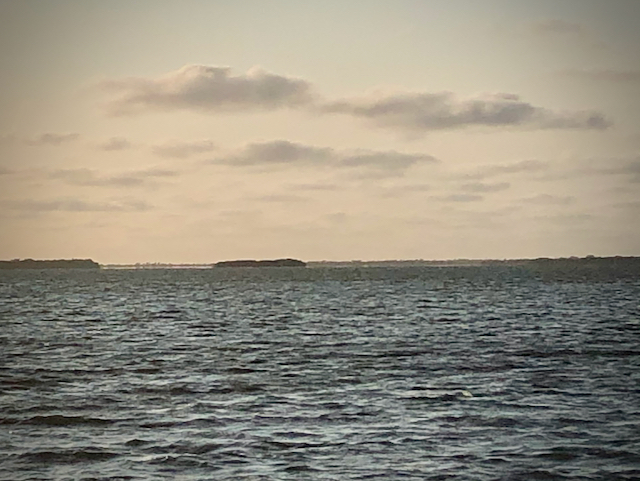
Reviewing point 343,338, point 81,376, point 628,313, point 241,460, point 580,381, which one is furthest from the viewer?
point 628,313

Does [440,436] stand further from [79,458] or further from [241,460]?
[79,458]

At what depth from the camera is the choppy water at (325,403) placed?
1870cm

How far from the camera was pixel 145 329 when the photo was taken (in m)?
55.2

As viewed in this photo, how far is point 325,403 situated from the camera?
2534 centimetres

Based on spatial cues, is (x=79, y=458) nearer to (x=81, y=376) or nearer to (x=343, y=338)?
(x=81, y=376)

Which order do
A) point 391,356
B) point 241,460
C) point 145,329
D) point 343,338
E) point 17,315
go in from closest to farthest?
1. point 241,460
2. point 391,356
3. point 343,338
4. point 145,329
5. point 17,315

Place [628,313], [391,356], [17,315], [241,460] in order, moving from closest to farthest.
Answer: [241,460]
[391,356]
[628,313]
[17,315]

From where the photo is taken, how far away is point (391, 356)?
37.6 meters

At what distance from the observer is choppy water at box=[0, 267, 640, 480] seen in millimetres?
18703

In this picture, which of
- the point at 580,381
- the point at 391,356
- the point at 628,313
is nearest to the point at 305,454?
the point at 580,381

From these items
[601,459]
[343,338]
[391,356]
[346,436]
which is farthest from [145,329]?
[601,459]

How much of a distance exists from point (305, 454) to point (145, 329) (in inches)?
1468

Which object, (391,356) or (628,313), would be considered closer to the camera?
(391,356)

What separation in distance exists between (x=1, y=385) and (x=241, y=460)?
1455 cm
